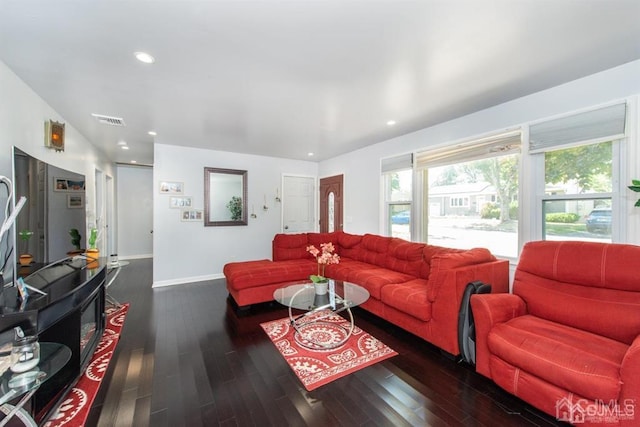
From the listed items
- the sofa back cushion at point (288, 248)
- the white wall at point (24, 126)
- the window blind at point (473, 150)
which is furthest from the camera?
the sofa back cushion at point (288, 248)

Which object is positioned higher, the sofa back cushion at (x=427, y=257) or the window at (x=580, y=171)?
the window at (x=580, y=171)

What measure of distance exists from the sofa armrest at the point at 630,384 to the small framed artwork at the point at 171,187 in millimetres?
5396

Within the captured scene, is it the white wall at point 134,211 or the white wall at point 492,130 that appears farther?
the white wall at point 134,211

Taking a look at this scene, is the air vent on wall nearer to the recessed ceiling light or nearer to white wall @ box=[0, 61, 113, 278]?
white wall @ box=[0, 61, 113, 278]

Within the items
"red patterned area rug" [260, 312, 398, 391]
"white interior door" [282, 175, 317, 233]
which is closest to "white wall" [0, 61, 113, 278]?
Result: "red patterned area rug" [260, 312, 398, 391]

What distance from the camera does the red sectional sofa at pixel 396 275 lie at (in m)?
2.34

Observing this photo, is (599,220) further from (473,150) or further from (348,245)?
(348,245)

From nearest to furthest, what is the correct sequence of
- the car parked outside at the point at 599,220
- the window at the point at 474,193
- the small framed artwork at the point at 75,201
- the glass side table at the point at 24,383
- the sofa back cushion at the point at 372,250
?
1. the glass side table at the point at 24,383
2. the car parked outside at the point at 599,220
3. the small framed artwork at the point at 75,201
4. the window at the point at 474,193
5. the sofa back cushion at the point at 372,250

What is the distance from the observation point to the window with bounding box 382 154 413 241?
411 centimetres

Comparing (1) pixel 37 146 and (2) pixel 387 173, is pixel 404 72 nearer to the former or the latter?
(2) pixel 387 173

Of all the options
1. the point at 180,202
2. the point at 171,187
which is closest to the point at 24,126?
the point at 171,187

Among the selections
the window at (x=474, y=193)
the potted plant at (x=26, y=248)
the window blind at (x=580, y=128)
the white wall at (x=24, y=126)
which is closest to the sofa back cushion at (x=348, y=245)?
the window at (x=474, y=193)

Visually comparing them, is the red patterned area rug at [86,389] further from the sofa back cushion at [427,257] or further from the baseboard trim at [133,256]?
the baseboard trim at [133,256]

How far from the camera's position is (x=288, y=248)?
14.6 feet
